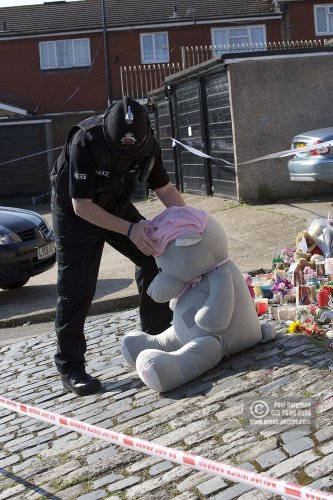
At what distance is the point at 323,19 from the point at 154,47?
7.38m

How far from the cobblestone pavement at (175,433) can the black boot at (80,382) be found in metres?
0.06

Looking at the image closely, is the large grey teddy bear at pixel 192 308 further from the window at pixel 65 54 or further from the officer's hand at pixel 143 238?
the window at pixel 65 54

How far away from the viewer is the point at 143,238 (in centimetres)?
566

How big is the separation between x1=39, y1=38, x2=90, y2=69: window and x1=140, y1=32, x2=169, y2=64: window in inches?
92.9

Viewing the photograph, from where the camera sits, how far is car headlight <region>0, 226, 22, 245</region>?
36.0ft

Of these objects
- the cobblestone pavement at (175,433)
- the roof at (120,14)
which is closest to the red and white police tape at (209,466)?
the cobblestone pavement at (175,433)

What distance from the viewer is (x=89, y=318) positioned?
9.19 m

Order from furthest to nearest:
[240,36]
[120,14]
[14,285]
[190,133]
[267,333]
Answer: [120,14] → [240,36] → [190,133] → [14,285] → [267,333]

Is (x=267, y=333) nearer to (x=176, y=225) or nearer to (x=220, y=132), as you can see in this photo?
(x=176, y=225)

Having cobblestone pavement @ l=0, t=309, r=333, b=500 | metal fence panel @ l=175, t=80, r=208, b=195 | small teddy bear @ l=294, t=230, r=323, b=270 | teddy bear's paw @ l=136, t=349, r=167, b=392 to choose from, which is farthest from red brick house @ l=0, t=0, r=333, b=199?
teddy bear's paw @ l=136, t=349, r=167, b=392

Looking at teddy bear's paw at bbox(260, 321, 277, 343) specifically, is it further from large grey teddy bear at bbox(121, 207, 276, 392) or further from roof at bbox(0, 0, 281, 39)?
roof at bbox(0, 0, 281, 39)

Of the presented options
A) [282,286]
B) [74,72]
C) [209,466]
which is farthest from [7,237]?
[74,72]

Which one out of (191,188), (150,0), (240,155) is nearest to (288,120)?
(240,155)

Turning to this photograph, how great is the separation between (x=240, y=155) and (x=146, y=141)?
34.6 feet
